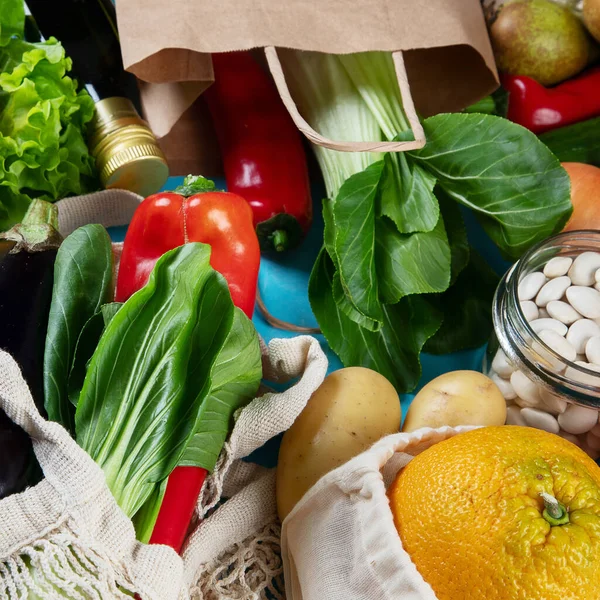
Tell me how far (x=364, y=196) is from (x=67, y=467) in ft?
1.29

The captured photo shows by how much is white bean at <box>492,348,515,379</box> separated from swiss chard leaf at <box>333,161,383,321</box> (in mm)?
122

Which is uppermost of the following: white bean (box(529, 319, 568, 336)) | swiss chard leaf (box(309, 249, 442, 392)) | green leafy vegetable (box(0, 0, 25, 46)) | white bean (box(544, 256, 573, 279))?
green leafy vegetable (box(0, 0, 25, 46))

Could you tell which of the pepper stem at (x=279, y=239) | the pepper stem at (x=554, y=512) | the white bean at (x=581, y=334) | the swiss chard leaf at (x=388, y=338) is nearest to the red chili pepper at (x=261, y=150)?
the pepper stem at (x=279, y=239)

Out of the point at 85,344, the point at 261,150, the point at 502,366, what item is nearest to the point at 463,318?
the point at 502,366

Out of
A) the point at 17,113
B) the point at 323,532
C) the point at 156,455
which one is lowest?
the point at 323,532

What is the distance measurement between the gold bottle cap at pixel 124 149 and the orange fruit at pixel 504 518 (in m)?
0.47

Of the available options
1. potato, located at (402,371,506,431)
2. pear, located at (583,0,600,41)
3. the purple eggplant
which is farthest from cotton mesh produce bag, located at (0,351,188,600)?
pear, located at (583,0,600,41)

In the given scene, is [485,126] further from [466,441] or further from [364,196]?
[466,441]

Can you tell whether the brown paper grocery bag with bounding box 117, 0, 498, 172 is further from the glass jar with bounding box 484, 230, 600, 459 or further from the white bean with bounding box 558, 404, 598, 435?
the white bean with bounding box 558, 404, 598, 435

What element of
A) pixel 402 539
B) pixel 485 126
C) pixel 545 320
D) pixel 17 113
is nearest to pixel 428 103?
pixel 485 126

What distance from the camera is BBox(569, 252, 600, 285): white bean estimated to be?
2.16ft

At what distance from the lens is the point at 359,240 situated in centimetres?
69

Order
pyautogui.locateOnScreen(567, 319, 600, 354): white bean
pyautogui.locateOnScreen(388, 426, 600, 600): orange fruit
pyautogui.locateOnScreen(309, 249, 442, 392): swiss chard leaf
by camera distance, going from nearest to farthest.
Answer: pyautogui.locateOnScreen(388, 426, 600, 600): orange fruit
pyautogui.locateOnScreen(567, 319, 600, 354): white bean
pyautogui.locateOnScreen(309, 249, 442, 392): swiss chard leaf

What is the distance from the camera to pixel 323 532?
0.53 meters
